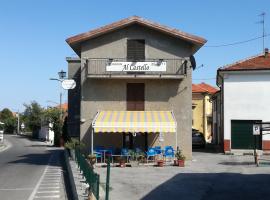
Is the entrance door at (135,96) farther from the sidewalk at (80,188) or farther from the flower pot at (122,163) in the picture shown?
the sidewalk at (80,188)

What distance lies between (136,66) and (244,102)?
9.83m

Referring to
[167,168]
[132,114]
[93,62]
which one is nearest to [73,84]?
[93,62]

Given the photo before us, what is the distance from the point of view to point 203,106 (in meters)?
59.2

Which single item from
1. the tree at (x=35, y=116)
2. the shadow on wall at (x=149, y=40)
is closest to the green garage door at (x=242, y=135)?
the shadow on wall at (x=149, y=40)

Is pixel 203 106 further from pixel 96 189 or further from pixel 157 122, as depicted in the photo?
pixel 96 189

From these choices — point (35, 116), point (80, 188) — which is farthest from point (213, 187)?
point (35, 116)

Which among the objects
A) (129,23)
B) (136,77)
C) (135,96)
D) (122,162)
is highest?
(129,23)

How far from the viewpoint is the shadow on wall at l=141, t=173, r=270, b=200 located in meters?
13.8

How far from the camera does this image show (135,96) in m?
27.8

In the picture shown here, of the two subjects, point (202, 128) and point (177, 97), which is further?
point (202, 128)

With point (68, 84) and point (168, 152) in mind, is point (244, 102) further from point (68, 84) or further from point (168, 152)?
point (68, 84)

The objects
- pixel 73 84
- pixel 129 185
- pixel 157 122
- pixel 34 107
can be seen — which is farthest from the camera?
pixel 34 107

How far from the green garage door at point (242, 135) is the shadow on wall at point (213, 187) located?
531 inches

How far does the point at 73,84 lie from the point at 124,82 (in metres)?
2.82
